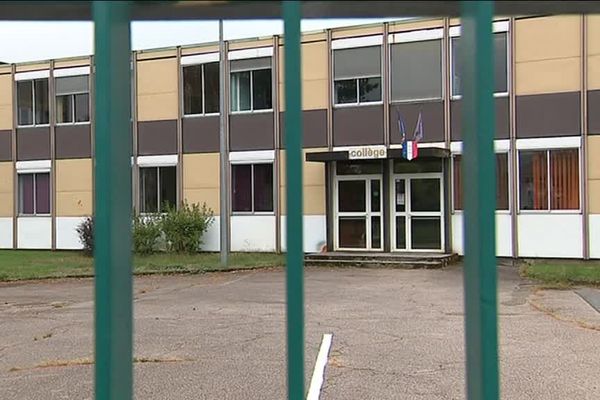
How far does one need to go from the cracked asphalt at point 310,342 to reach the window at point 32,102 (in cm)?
1265

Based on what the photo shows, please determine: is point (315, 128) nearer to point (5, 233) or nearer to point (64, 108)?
point (64, 108)

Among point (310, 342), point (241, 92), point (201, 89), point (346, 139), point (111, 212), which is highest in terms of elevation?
point (201, 89)

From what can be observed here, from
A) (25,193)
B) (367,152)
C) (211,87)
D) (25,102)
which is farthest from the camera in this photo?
(25,102)

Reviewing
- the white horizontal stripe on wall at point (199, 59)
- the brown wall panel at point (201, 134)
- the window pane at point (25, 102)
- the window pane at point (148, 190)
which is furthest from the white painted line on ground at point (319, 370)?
the window pane at point (25, 102)

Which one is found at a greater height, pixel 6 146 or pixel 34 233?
pixel 6 146

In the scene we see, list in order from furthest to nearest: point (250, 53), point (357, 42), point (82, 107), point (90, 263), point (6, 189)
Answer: point (6, 189) < point (82, 107) < point (250, 53) < point (357, 42) < point (90, 263)

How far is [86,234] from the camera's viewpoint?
24.0 m

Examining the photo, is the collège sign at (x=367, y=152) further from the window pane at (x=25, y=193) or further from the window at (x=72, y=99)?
the window pane at (x=25, y=193)

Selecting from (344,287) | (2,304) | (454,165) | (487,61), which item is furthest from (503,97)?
(487,61)

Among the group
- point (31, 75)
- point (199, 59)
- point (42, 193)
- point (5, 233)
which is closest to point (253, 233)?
point (199, 59)

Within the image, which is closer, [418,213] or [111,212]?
[111,212]

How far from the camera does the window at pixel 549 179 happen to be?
19.4 meters

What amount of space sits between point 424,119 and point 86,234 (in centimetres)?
1260

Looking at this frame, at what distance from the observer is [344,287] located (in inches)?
606
